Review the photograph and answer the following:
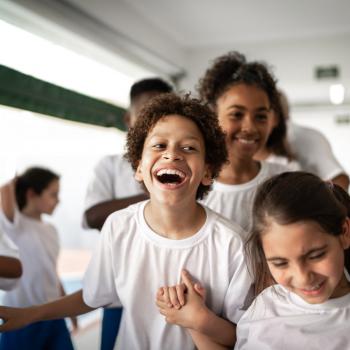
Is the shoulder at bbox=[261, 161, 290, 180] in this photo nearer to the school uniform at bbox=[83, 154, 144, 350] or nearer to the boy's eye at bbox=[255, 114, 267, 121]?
the boy's eye at bbox=[255, 114, 267, 121]

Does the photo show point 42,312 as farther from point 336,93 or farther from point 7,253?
point 336,93

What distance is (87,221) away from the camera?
174 cm

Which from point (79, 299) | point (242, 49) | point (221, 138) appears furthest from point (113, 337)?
point (242, 49)

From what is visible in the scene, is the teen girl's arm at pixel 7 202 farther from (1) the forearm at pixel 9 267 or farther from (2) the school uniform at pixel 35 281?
(1) the forearm at pixel 9 267

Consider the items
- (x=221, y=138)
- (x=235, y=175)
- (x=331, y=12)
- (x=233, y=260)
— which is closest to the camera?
(x=233, y=260)

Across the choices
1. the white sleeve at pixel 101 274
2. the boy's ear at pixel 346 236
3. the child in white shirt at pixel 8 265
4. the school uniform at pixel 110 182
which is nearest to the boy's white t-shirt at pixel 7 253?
the child in white shirt at pixel 8 265

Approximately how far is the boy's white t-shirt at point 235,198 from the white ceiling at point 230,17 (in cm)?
156

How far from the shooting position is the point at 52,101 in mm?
2404

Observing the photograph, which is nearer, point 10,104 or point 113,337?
point 113,337

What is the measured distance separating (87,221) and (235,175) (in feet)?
2.01

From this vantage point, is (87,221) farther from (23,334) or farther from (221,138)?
(221,138)

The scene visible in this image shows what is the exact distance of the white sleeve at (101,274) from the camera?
1274 mm

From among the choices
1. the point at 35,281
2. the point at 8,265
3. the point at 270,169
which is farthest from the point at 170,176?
the point at 35,281

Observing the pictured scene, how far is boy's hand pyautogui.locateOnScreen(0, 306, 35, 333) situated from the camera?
123 cm
